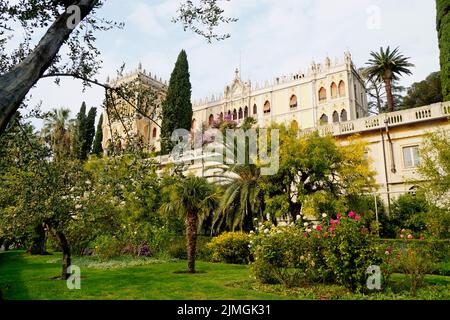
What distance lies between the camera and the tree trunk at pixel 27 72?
380cm

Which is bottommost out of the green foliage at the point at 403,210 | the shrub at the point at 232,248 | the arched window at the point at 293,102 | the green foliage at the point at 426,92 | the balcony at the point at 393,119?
the shrub at the point at 232,248

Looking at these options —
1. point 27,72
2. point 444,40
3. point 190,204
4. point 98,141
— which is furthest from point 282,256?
point 98,141

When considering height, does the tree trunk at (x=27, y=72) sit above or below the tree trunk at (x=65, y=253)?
above

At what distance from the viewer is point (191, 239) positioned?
1333cm

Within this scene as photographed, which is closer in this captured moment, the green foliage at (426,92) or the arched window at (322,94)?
the green foliage at (426,92)

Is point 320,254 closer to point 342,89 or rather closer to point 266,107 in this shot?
point 342,89

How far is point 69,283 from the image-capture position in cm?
1089

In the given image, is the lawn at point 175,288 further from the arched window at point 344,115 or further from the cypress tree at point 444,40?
the arched window at point 344,115

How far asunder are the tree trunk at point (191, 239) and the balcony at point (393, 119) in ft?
33.5

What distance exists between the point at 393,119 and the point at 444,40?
7267 mm

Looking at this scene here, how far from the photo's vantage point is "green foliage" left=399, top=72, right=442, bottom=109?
39156 mm

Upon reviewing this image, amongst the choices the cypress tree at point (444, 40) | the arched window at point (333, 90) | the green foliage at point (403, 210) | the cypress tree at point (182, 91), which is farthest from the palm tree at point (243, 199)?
the arched window at point (333, 90)

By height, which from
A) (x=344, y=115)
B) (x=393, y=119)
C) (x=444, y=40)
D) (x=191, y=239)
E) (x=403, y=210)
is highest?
(x=344, y=115)

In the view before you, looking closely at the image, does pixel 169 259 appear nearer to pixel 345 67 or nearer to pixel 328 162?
pixel 328 162
